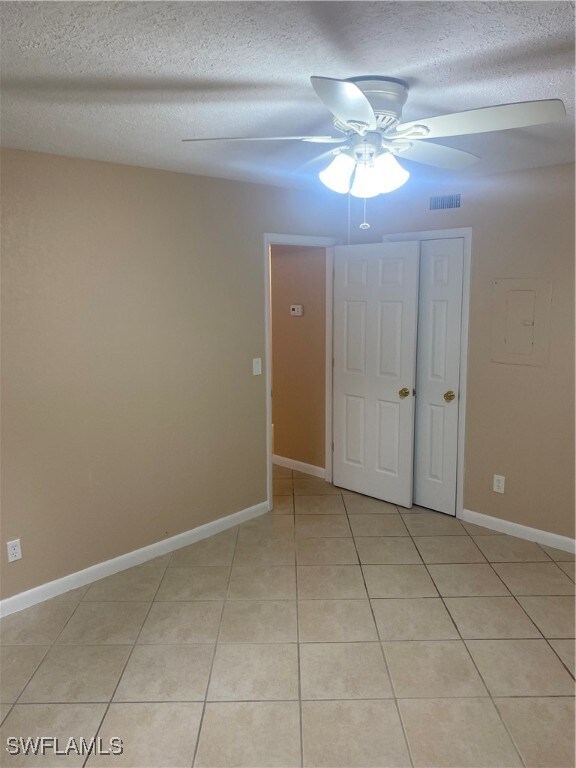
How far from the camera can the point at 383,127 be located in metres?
1.93

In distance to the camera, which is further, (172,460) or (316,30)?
(172,460)

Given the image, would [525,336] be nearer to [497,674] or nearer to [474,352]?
[474,352]

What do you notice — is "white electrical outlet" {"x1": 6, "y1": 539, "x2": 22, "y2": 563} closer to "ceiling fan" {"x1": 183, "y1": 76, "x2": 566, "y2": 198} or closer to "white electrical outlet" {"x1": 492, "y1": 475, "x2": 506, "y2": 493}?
"ceiling fan" {"x1": 183, "y1": 76, "x2": 566, "y2": 198}

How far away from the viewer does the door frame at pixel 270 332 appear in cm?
383

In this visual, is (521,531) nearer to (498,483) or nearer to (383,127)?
(498,483)

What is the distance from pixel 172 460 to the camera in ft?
11.4

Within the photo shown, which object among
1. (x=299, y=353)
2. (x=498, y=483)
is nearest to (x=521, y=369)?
(x=498, y=483)

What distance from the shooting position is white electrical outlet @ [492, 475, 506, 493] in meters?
3.67

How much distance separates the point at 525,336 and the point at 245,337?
1881 millimetres

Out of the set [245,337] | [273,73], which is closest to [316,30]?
[273,73]

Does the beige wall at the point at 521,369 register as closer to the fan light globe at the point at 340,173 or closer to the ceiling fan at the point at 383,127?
the ceiling fan at the point at 383,127

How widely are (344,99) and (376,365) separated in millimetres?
2744

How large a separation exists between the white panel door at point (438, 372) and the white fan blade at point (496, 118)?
1.95 m

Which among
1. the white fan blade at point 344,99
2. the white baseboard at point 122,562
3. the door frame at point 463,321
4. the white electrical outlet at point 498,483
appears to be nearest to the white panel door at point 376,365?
the door frame at point 463,321
